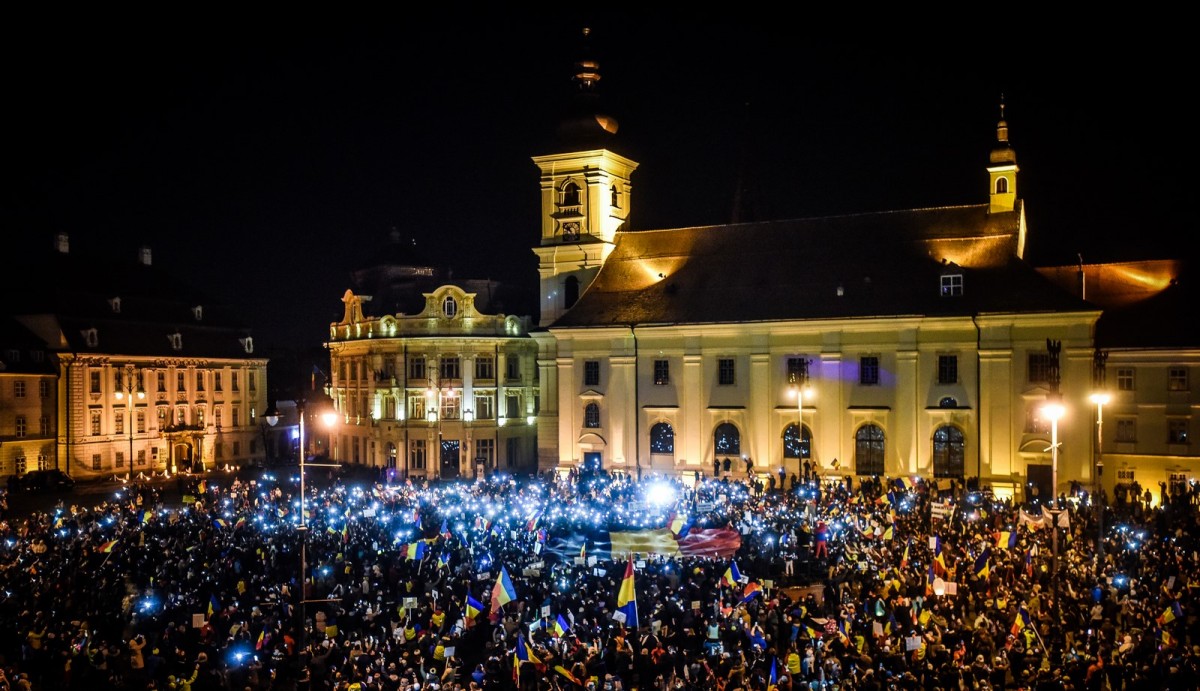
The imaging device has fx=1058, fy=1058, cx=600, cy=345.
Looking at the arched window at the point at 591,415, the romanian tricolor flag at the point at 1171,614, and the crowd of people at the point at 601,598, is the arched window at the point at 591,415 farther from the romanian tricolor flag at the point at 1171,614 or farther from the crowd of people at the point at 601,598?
the romanian tricolor flag at the point at 1171,614

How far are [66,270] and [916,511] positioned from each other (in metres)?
47.1

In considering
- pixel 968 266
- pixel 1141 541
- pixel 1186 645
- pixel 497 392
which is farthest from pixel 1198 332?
pixel 497 392

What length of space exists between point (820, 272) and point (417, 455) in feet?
79.3

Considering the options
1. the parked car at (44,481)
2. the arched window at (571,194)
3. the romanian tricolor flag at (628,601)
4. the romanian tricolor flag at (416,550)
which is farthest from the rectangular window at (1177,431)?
the parked car at (44,481)

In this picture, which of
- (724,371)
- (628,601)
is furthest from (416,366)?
(628,601)

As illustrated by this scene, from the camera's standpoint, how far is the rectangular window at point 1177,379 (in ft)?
131

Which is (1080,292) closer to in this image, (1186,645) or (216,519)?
(1186,645)

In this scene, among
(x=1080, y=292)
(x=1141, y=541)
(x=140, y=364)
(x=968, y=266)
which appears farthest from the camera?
(x=140, y=364)

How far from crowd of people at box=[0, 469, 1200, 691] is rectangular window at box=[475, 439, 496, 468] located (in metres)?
24.1

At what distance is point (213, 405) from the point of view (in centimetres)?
6141

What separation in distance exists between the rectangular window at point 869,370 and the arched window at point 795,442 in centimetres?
315

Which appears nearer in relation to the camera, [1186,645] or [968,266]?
[1186,645]

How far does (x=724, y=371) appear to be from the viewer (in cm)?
4609

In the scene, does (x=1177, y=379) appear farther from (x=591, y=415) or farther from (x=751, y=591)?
(x=751, y=591)
